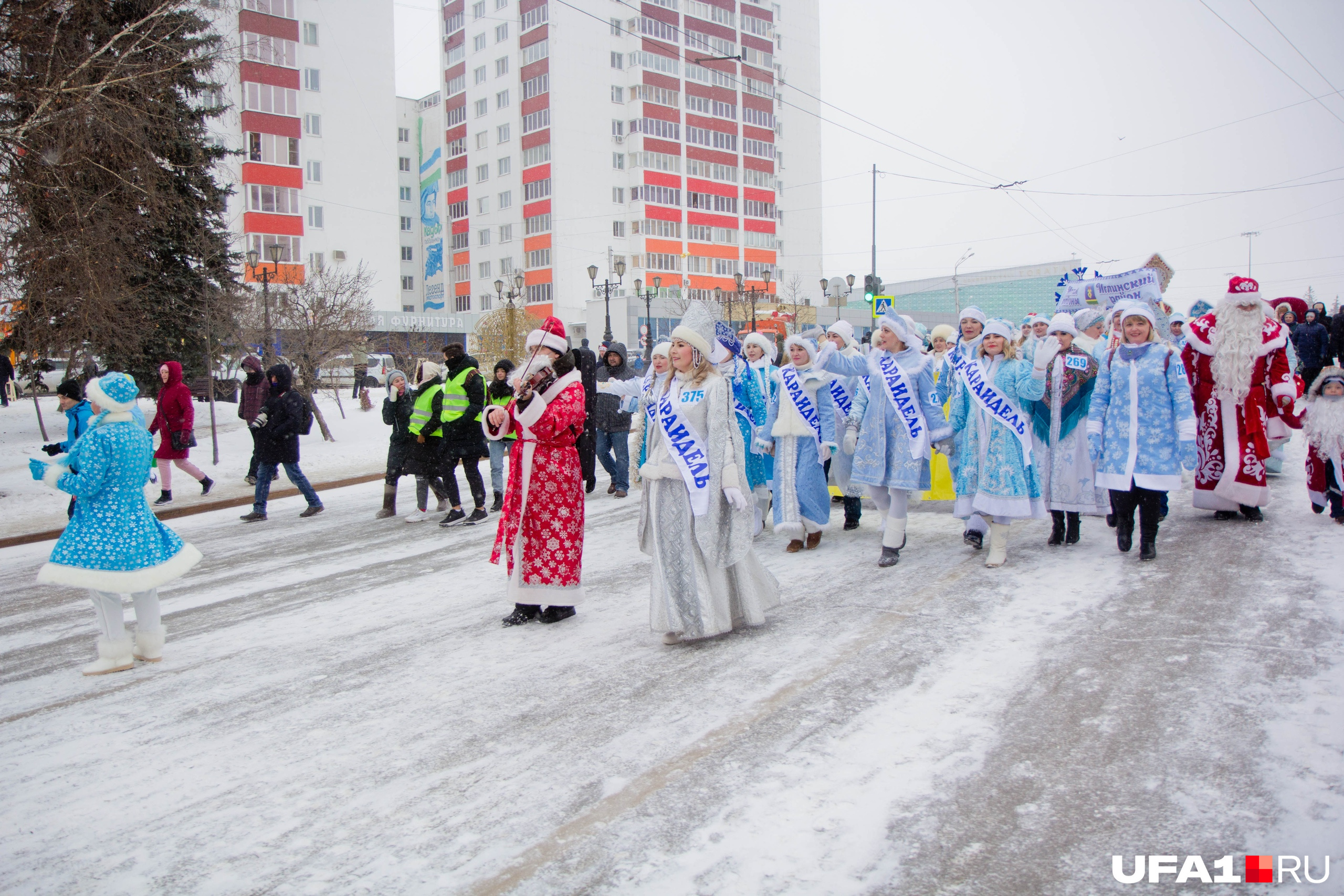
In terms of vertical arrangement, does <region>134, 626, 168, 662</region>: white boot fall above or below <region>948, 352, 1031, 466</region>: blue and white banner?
below

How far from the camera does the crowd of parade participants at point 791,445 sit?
17.5ft

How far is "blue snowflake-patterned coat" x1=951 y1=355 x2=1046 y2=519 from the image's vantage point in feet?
22.5

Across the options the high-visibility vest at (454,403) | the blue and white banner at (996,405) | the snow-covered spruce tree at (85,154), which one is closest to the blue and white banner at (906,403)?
the blue and white banner at (996,405)

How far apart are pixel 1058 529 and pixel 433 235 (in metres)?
75.7

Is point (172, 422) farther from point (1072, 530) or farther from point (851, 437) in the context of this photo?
point (1072, 530)

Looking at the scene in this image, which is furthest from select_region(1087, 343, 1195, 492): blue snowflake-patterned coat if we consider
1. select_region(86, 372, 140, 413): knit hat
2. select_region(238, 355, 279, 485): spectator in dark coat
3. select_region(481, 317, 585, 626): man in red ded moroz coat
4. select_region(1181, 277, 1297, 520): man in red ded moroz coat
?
select_region(238, 355, 279, 485): spectator in dark coat

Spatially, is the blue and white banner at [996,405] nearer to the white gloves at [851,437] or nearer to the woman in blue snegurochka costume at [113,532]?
the white gloves at [851,437]

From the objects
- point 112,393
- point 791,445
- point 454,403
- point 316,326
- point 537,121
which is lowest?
point 791,445

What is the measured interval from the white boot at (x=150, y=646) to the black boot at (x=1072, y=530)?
6.53m

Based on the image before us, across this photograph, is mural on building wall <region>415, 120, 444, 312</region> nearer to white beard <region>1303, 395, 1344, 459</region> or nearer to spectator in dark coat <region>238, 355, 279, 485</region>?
spectator in dark coat <region>238, 355, 279, 485</region>

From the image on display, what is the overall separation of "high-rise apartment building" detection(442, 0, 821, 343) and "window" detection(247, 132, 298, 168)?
16405 millimetres

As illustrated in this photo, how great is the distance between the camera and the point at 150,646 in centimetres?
548

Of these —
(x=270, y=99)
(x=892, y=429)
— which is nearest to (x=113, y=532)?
(x=892, y=429)

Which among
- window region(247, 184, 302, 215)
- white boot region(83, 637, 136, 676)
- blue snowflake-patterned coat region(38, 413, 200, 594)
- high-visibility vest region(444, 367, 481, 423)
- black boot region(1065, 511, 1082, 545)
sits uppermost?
window region(247, 184, 302, 215)
